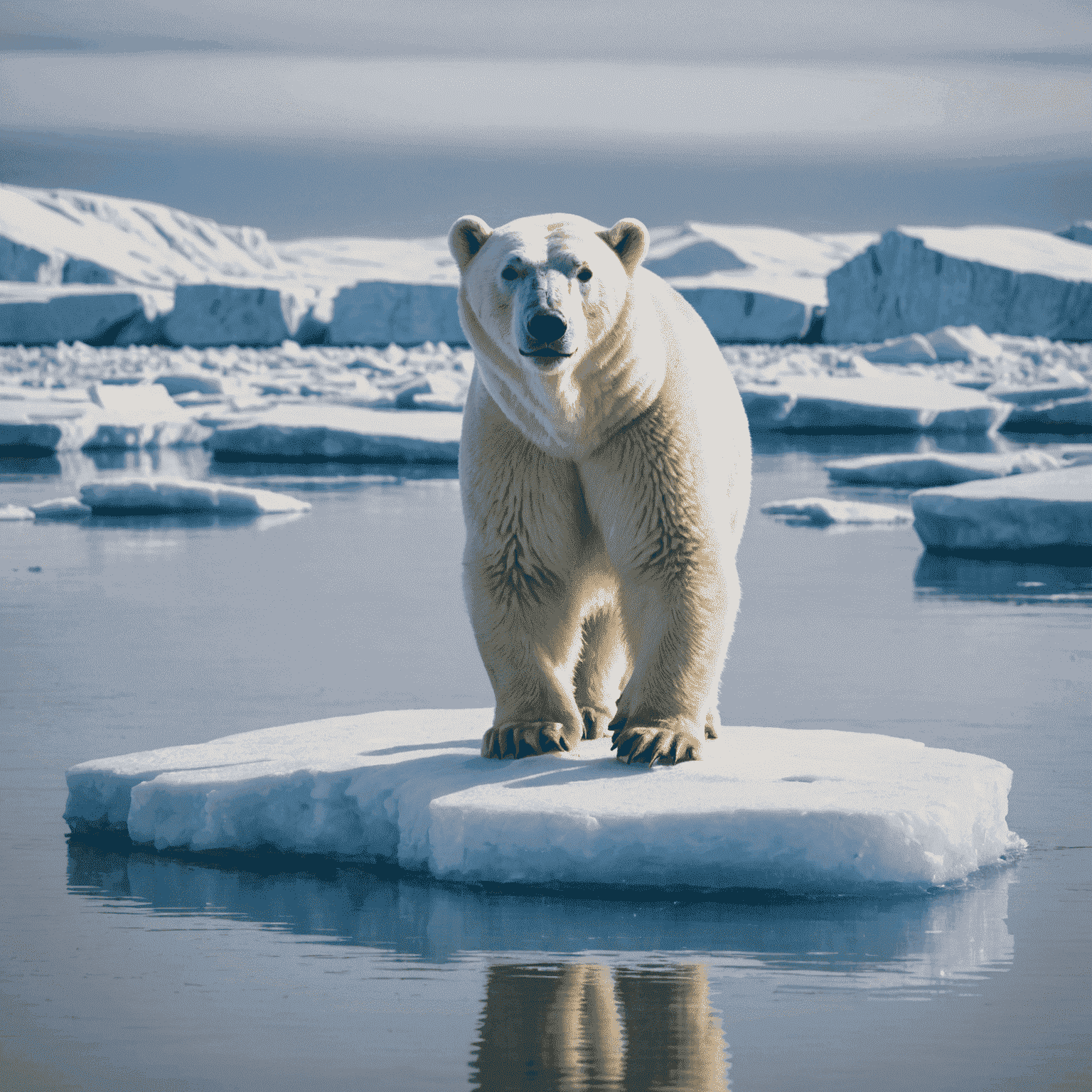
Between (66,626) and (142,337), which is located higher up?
(142,337)

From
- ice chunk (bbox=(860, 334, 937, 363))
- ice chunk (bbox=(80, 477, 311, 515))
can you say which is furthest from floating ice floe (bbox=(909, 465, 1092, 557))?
ice chunk (bbox=(860, 334, 937, 363))

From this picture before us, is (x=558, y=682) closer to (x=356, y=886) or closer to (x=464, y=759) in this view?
(x=464, y=759)

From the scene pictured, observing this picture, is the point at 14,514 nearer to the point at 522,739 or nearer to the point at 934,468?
the point at 934,468

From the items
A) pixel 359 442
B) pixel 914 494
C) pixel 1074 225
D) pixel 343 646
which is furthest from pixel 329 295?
pixel 1074 225

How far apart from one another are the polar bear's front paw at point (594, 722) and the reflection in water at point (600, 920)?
0.77 metres

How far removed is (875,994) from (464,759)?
119cm

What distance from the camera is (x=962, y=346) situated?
27516 mm

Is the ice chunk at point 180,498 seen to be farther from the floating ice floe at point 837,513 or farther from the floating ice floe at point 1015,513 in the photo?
the floating ice floe at point 1015,513

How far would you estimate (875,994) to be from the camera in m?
2.62

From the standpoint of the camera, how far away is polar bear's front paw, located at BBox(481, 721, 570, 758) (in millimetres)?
3584

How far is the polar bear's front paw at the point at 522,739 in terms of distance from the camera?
358 cm

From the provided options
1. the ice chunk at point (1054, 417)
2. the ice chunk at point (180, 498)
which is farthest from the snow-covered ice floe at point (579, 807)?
the ice chunk at point (1054, 417)

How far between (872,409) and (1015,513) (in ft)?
31.5

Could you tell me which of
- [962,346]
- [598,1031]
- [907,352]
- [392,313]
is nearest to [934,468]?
[598,1031]
